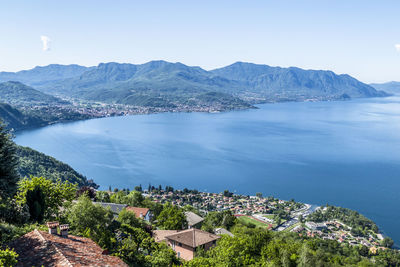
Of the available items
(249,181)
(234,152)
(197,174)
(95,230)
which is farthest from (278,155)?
(95,230)

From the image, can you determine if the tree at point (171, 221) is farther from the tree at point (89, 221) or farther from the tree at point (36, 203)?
the tree at point (36, 203)

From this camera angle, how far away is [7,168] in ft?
48.7

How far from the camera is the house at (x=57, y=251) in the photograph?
799cm

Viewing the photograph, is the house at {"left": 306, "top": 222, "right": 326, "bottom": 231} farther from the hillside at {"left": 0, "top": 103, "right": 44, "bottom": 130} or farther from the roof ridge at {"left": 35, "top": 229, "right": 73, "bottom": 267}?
the hillside at {"left": 0, "top": 103, "right": 44, "bottom": 130}

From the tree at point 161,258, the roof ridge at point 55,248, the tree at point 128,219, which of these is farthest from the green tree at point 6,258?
the tree at point 128,219

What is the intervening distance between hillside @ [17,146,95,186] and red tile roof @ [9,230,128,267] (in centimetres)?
6220

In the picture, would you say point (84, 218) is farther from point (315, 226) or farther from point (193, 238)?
point (315, 226)

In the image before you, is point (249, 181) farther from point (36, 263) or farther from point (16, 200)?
point (36, 263)

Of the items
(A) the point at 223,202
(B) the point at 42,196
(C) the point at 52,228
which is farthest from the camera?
(A) the point at 223,202

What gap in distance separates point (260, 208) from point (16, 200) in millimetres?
53682

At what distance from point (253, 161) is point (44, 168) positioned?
57.8 meters

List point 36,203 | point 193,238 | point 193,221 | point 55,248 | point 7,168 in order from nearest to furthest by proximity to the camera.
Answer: point 55,248, point 36,203, point 7,168, point 193,238, point 193,221

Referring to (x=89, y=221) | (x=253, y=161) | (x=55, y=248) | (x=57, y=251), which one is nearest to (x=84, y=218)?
(x=89, y=221)

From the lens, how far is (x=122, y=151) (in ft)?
332
